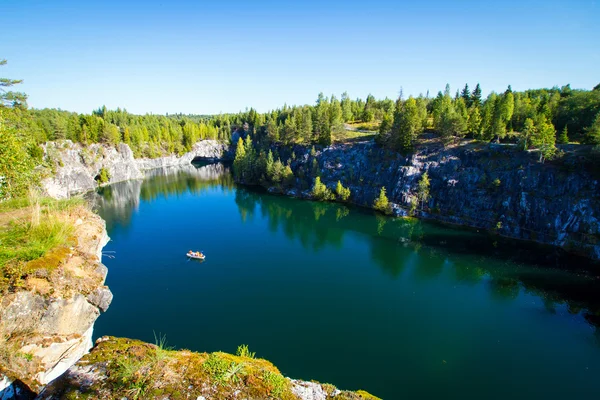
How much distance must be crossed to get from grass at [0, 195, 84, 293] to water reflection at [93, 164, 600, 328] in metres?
29.8

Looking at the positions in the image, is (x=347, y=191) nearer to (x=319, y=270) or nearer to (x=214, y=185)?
(x=319, y=270)

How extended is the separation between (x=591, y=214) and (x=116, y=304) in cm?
6688

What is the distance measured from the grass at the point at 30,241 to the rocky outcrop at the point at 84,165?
58566 millimetres

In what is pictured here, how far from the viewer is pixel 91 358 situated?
6.20 meters

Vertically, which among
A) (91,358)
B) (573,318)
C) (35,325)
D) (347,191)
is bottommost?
(573,318)

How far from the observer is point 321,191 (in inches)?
2763

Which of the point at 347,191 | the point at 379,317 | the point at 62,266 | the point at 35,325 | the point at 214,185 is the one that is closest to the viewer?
the point at 35,325

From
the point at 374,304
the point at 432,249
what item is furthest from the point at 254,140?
the point at 374,304

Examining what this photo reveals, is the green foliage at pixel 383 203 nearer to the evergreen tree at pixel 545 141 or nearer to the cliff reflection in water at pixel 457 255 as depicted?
the cliff reflection in water at pixel 457 255

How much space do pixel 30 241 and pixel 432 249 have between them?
156 feet

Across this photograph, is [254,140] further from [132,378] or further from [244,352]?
[132,378]

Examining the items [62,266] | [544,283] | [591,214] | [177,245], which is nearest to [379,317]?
[544,283]

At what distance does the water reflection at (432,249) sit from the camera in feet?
112

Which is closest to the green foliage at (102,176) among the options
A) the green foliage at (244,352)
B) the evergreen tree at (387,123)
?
the evergreen tree at (387,123)
